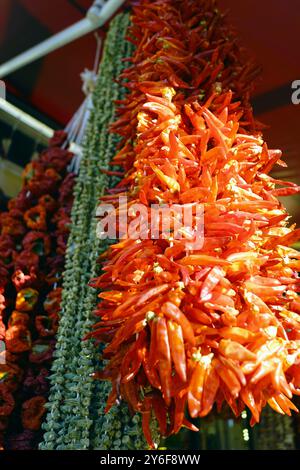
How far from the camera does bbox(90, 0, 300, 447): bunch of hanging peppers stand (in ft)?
2.16

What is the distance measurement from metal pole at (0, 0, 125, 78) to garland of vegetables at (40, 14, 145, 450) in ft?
1.38

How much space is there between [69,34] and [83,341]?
1.31 metres

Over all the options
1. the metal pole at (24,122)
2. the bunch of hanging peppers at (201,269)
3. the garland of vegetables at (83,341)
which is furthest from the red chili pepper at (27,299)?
the metal pole at (24,122)

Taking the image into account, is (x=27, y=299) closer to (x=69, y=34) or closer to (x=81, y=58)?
(x=69, y=34)

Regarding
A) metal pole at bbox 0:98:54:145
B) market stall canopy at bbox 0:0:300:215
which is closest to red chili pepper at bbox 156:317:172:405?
market stall canopy at bbox 0:0:300:215

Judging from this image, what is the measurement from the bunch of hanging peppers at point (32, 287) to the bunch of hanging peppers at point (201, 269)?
1.04 feet

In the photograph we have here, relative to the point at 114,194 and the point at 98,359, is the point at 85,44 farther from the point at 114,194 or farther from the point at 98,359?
the point at 98,359

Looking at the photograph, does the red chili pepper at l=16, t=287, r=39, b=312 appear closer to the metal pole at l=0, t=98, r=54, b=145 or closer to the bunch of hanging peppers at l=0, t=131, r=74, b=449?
the bunch of hanging peppers at l=0, t=131, r=74, b=449

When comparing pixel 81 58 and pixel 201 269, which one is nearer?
pixel 201 269

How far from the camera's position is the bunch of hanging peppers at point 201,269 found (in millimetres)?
659

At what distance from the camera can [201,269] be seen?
29.1 inches

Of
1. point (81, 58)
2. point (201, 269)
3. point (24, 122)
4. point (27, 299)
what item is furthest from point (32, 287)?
point (81, 58)

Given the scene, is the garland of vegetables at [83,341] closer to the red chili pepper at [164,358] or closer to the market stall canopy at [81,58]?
the red chili pepper at [164,358]

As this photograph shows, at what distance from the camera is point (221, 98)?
101 cm
